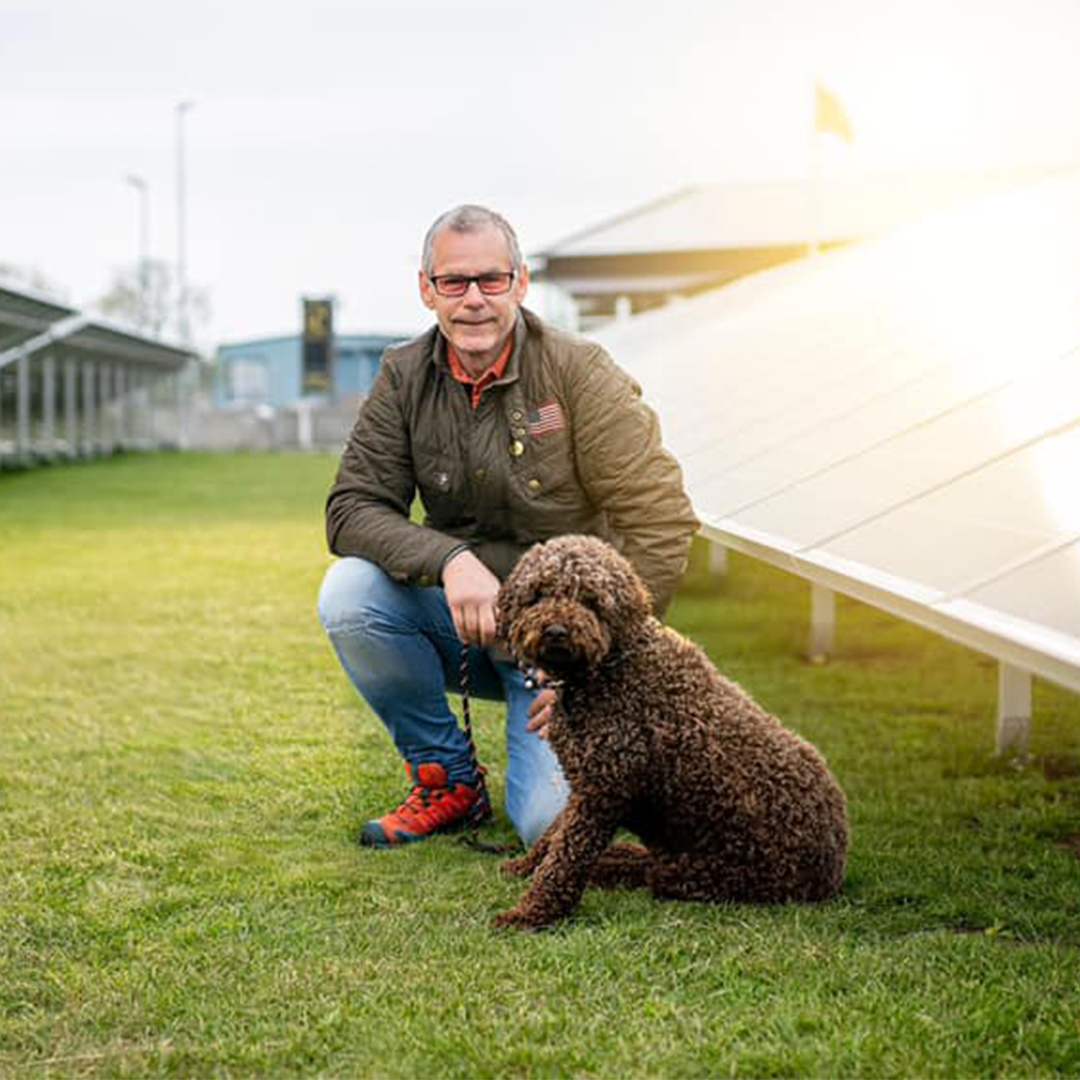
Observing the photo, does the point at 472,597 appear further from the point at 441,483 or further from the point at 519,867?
the point at 519,867

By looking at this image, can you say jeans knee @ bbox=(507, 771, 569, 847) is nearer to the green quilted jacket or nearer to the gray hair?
the green quilted jacket

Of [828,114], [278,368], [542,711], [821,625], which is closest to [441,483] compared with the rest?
[542,711]

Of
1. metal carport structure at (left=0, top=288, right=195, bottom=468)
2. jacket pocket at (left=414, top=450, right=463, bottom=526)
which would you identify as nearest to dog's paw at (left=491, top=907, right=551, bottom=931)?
jacket pocket at (left=414, top=450, right=463, bottom=526)

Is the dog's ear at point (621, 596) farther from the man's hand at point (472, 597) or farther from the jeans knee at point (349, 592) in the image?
the jeans knee at point (349, 592)

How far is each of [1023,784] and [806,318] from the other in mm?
6238

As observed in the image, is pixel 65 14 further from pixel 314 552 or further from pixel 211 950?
pixel 211 950

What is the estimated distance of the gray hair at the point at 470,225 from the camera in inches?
171

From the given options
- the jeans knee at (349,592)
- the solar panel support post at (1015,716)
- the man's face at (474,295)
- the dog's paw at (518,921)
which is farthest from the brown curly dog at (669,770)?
the solar panel support post at (1015,716)

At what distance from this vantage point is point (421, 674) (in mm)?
4902

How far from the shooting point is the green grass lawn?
3135 millimetres

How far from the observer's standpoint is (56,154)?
2201 inches

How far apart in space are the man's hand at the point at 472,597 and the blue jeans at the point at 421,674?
1.55 ft

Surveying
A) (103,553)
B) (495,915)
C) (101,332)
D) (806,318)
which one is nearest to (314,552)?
(103,553)

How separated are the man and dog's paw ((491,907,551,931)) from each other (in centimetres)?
57
